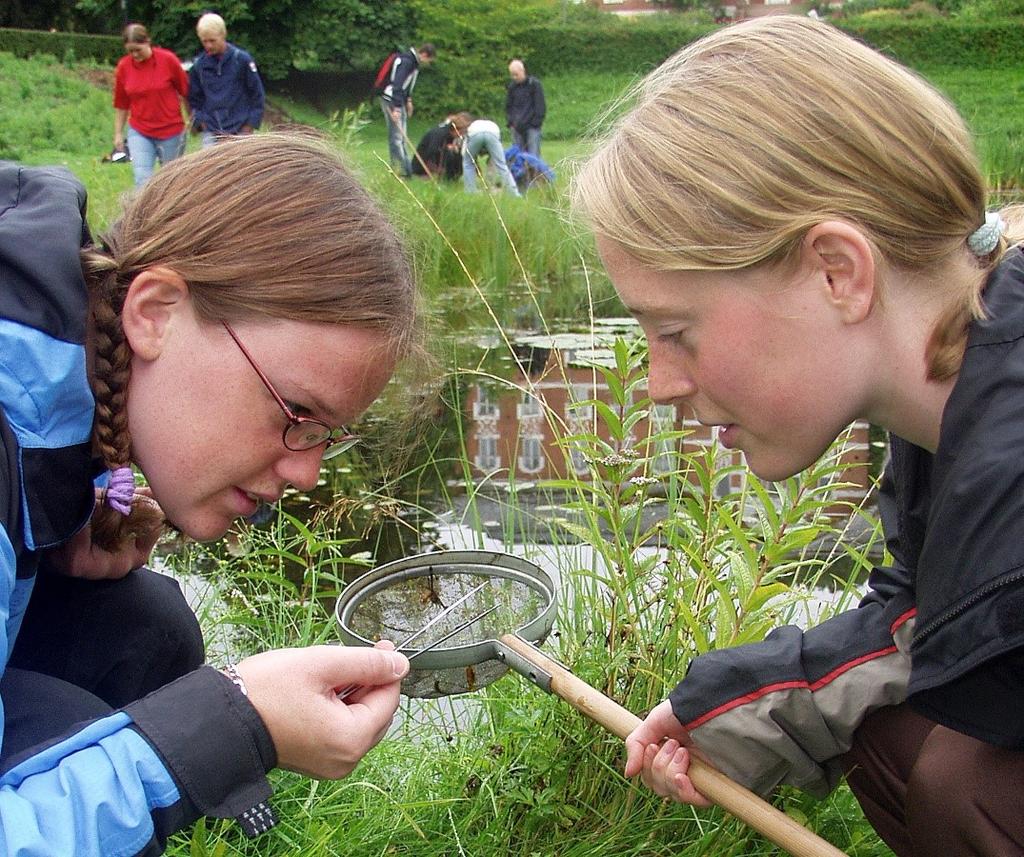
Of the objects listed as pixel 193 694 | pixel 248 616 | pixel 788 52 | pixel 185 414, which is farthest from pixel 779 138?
pixel 248 616

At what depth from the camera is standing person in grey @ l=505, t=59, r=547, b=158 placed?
1623cm

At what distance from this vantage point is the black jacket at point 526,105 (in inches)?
639

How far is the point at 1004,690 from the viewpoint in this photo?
4.81ft

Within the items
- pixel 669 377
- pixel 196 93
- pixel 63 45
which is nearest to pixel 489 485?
pixel 669 377

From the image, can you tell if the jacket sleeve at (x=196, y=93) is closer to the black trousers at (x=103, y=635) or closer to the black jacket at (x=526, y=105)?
the black jacket at (x=526, y=105)

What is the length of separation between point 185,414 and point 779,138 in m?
0.92

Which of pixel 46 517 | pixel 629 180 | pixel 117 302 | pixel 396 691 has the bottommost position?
pixel 396 691

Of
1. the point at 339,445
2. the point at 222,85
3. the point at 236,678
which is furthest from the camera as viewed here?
the point at 222,85

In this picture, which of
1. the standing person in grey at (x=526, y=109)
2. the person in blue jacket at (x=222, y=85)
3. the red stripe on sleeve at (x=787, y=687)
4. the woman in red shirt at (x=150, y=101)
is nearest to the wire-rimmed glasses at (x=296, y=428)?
the red stripe on sleeve at (x=787, y=687)

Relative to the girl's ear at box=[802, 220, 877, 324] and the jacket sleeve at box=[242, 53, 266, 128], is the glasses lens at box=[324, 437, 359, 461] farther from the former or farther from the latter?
the jacket sleeve at box=[242, 53, 266, 128]

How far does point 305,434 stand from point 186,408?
0.18 meters

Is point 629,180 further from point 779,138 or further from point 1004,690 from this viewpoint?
point 1004,690

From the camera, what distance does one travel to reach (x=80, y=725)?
153 centimetres

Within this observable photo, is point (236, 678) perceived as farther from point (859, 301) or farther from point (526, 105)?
point (526, 105)
